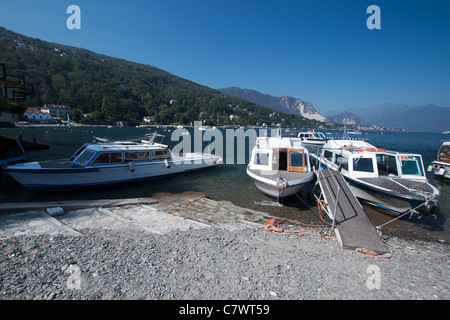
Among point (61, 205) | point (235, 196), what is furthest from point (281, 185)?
point (61, 205)

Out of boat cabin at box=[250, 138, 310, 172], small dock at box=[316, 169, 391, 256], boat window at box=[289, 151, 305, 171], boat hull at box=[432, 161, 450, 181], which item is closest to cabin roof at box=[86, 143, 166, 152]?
boat cabin at box=[250, 138, 310, 172]

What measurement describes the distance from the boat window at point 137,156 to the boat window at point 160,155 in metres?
0.49

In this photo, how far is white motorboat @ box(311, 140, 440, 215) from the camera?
9.02 metres

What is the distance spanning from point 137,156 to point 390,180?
15.9m

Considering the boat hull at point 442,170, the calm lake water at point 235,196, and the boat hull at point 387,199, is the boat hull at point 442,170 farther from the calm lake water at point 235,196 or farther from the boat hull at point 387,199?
the boat hull at point 387,199

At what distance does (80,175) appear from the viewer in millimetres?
12883

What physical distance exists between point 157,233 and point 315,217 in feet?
25.7

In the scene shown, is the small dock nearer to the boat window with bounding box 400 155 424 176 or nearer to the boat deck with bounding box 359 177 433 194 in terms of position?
the boat deck with bounding box 359 177 433 194

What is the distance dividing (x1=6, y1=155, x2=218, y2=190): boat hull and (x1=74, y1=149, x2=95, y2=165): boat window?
0.74 metres

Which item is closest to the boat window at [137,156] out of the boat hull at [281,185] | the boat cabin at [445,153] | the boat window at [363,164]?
the boat hull at [281,185]

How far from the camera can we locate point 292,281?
173 inches

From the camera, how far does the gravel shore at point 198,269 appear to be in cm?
387

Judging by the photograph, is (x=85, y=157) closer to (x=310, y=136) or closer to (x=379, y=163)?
(x=379, y=163)
